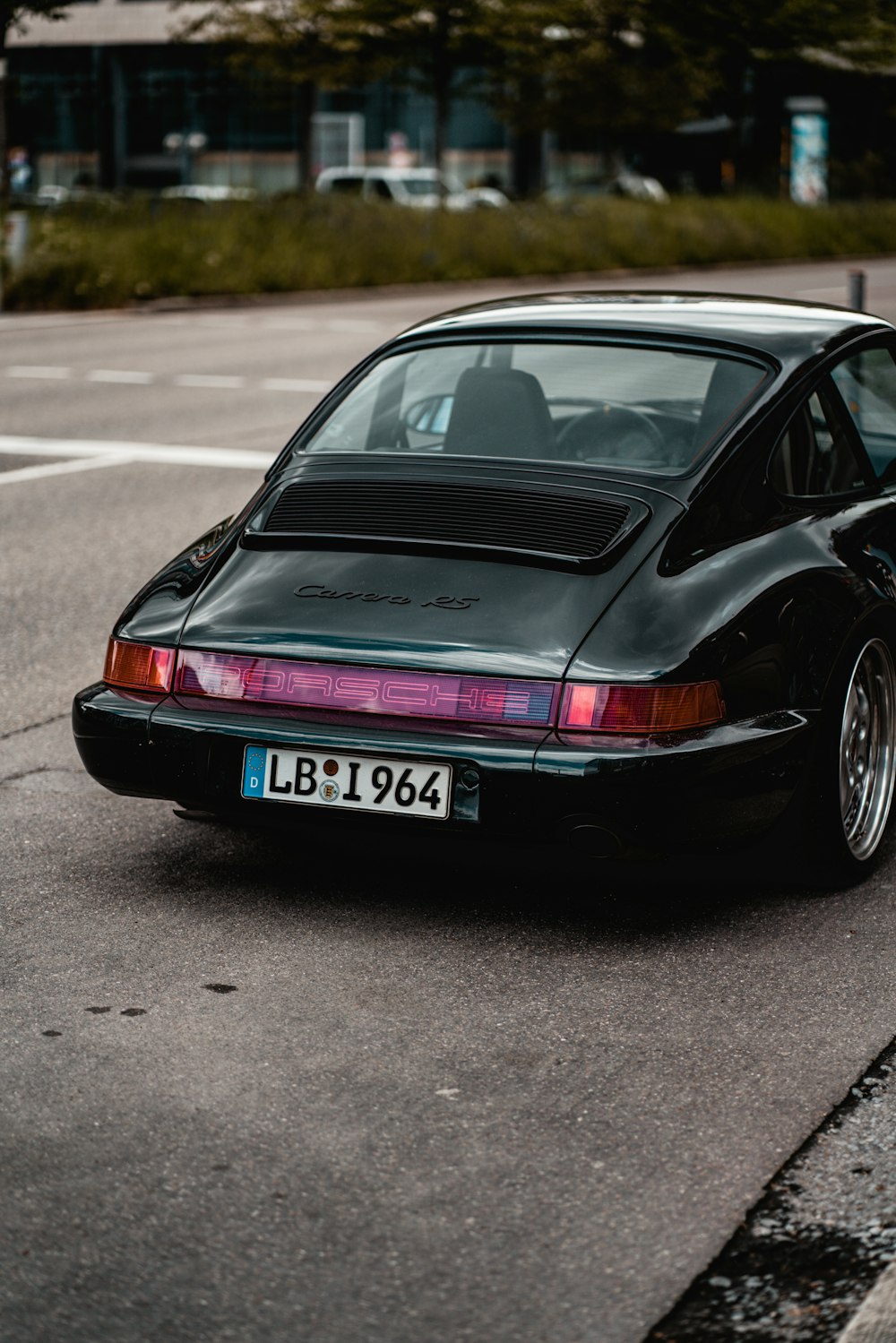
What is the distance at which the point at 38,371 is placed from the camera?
1694 cm

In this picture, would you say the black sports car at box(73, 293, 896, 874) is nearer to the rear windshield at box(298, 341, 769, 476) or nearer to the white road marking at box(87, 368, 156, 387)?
the rear windshield at box(298, 341, 769, 476)

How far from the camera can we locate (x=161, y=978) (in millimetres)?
3873

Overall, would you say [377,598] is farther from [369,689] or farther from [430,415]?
[430,415]

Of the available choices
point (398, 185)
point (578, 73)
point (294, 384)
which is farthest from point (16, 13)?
point (398, 185)

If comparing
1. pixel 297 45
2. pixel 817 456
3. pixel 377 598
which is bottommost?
pixel 377 598

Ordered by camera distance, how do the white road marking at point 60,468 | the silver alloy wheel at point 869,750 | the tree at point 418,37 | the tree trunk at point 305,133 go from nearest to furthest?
the silver alloy wheel at point 869,750 → the white road marking at point 60,468 → the tree at point 418,37 → the tree trunk at point 305,133

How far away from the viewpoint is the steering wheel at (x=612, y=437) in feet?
15.6

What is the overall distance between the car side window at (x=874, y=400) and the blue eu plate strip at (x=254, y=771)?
1838 mm

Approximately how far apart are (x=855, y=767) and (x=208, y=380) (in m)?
12.6

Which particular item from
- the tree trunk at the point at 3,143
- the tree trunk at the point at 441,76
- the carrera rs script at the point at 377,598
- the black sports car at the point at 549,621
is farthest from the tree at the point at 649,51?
the carrera rs script at the point at 377,598

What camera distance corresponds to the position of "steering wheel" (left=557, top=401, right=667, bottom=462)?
15.6ft

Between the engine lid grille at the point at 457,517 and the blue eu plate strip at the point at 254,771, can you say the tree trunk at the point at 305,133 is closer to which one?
the engine lid grille at the point at 457,517

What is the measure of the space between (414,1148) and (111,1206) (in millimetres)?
504

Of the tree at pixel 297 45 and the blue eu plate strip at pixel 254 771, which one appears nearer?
the blue eu plate strip at pixel 254 771
